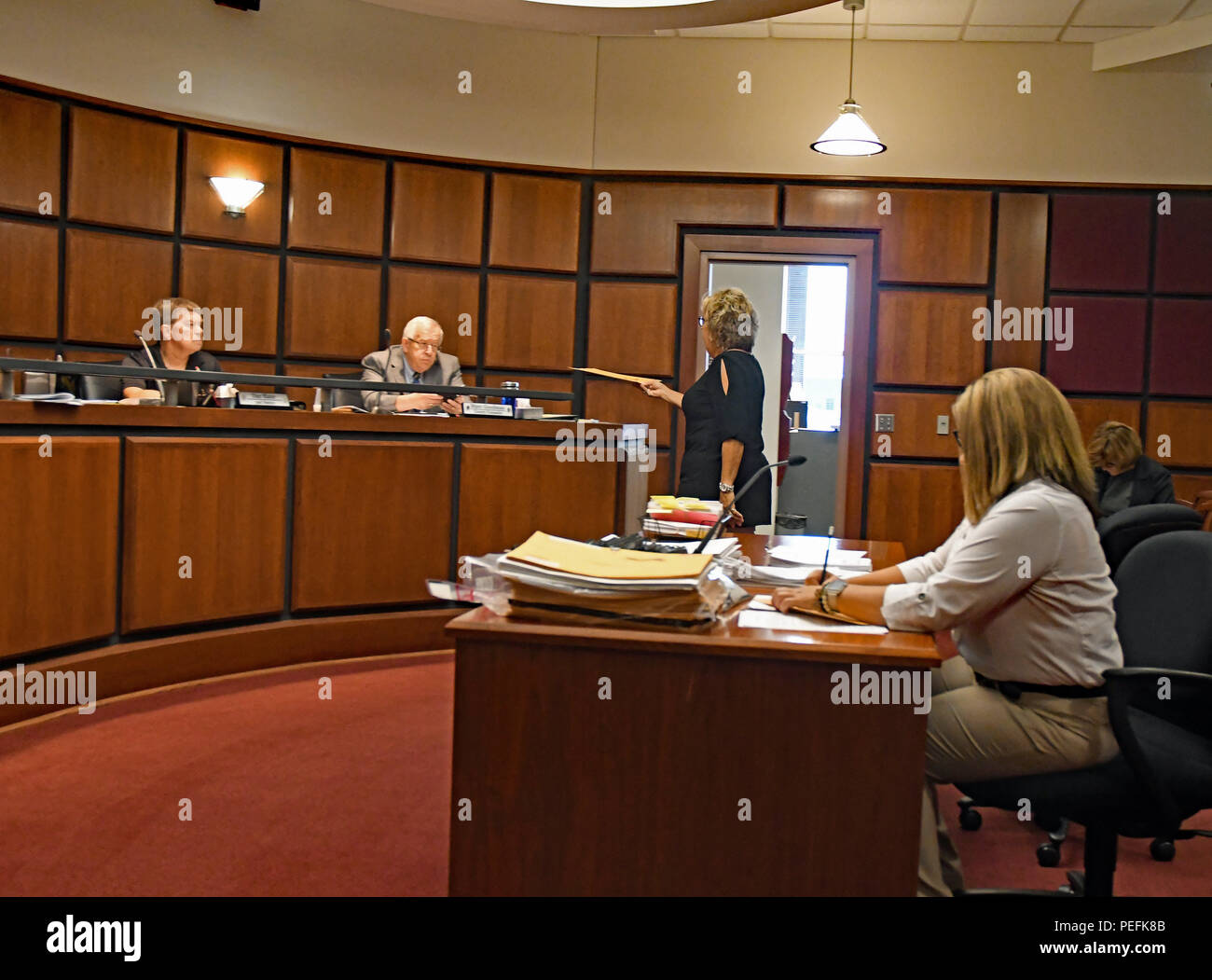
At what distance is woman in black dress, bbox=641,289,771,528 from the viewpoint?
A: 3.80 meters

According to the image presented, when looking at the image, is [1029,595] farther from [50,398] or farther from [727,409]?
[50,398]

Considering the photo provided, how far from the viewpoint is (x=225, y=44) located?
5715mm

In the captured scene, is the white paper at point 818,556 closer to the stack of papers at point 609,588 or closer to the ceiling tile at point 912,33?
the stack of papers at point 609,588

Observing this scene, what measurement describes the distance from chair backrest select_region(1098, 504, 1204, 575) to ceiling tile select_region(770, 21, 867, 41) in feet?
14.5

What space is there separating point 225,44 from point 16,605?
359cm

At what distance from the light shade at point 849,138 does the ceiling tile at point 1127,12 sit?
144cm

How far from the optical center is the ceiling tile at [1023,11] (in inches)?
227

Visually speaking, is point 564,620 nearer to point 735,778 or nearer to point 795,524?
point 735,778

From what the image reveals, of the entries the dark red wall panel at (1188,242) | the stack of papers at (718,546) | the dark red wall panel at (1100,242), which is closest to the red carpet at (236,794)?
the stack of papers at (718,546)

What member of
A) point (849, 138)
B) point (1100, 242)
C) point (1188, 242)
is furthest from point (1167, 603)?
point (1188, 242)

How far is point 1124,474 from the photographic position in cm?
459

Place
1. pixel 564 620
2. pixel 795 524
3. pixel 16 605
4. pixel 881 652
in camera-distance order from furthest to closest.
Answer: pixel 795 524 → pixel 16 605 → pixel 564 620 → pixel 881 652
